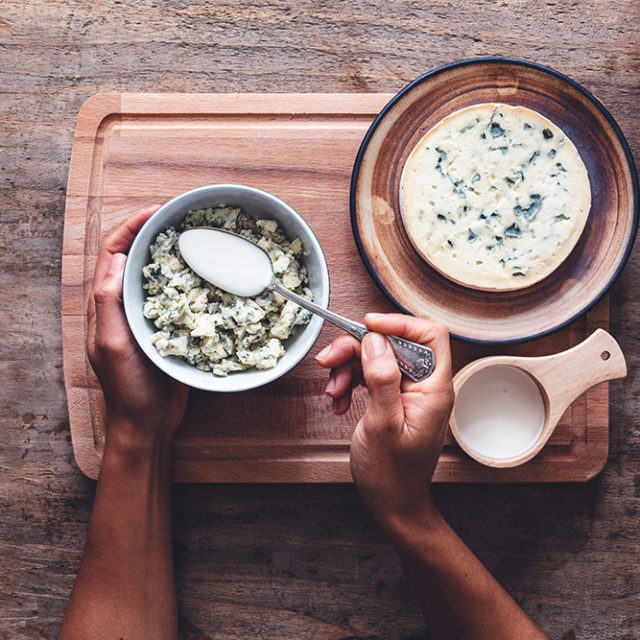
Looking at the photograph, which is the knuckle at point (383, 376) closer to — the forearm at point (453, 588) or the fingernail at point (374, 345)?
the fingernail at point (374, 345)

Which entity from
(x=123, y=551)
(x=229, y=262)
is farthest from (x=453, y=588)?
(x=229, y=262)

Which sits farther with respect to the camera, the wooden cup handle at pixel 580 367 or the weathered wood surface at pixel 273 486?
the weathered wood surface at pixel 273 486

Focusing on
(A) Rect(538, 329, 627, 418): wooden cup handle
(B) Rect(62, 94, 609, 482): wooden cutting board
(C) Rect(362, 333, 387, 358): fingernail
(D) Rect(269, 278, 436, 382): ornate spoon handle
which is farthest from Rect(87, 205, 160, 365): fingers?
(A) Rect(538, 329, 627, 418): wooden cup handle

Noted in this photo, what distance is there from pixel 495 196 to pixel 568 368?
426mm

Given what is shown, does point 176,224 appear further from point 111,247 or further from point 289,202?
point 289,202

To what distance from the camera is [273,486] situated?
157 cm

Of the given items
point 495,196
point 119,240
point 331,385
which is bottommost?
point 331,385

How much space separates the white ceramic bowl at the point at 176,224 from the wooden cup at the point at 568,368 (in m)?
0.38

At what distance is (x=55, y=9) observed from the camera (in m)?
1.57

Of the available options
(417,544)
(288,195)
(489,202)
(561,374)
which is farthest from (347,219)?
(417,544)

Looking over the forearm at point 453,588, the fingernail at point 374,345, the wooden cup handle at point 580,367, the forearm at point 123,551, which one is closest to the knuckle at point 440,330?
the fingernail at point 374,345

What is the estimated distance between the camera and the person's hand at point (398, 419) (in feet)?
3.67

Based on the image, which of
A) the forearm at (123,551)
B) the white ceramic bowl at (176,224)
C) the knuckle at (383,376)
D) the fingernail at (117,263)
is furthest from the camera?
the forearm at (123,551)

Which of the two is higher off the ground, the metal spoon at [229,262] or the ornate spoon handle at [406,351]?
the metal spoon at [229,262]
